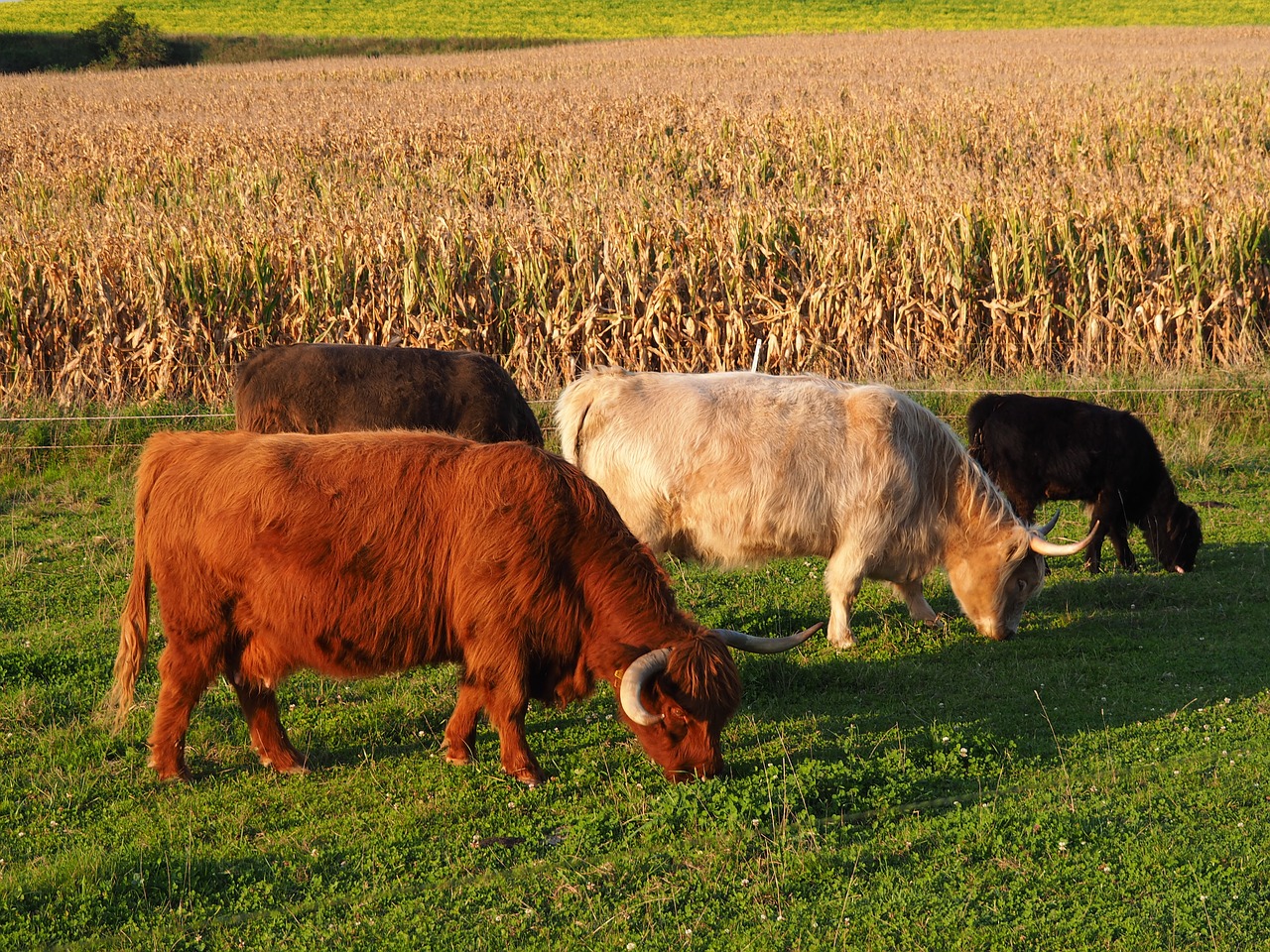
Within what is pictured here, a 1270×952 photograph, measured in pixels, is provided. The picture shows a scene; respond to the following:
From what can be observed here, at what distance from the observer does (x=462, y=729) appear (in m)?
6.34

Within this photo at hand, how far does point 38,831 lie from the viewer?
5.57 metres

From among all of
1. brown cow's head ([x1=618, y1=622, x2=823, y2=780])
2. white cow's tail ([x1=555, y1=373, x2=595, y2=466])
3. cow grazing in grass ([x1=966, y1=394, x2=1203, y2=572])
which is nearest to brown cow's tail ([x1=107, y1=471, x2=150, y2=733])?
brown cow's head ([x1=618, y1=622, x2=823, y2=780])

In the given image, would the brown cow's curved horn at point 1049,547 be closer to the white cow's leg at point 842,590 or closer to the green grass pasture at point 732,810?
the green grass pasture at point 732,810

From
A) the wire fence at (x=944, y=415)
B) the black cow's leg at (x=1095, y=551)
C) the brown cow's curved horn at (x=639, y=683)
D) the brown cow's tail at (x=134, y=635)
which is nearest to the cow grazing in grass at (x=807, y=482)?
the black cow's leg at (x=1095, y=551)

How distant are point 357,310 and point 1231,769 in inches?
430

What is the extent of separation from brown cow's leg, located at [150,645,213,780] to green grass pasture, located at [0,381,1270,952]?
0.17m

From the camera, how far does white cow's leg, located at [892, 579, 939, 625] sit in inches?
339

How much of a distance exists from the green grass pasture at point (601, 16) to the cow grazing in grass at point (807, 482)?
55.0 meters

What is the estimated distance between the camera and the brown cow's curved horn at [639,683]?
5.54m

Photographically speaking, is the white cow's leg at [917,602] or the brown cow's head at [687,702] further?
the white cow's leg at [917,602]

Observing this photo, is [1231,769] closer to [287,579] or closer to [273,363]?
[287,579]

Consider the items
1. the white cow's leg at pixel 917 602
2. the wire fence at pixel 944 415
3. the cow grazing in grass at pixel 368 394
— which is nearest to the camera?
the white cow's leg at pixel 917 602

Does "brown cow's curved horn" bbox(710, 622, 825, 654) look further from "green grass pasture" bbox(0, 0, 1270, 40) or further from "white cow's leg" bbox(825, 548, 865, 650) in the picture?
"green grass pasture" bbox(0, 0, 1270, 40)

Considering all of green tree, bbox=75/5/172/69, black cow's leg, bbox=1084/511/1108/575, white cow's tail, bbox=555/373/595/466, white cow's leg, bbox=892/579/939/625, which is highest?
green tree, bbox=75/5/172/69
